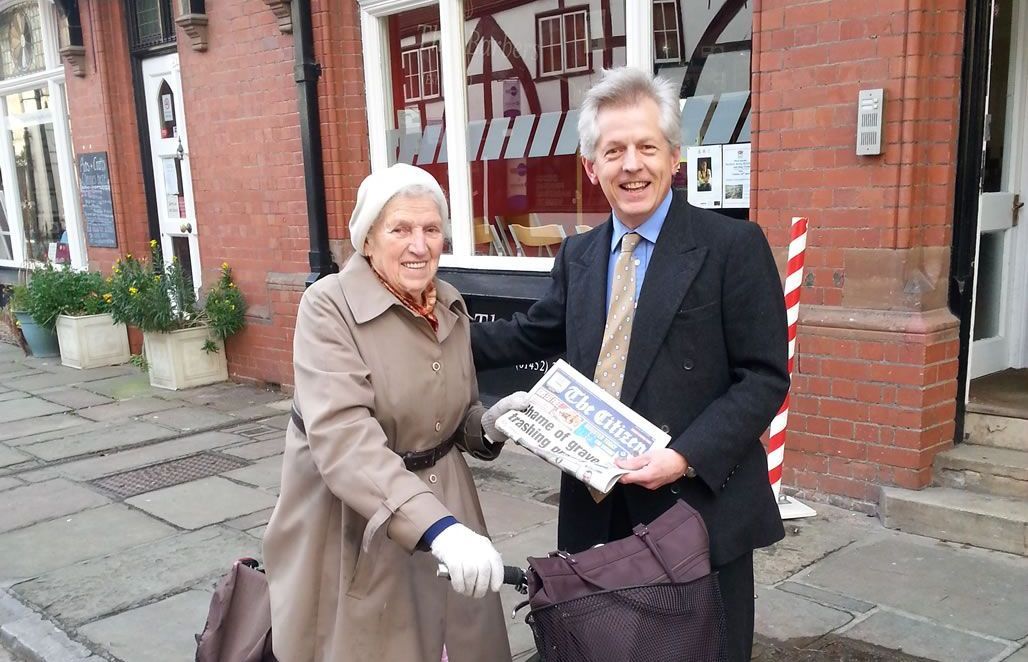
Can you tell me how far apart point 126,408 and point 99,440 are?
0.98 metres

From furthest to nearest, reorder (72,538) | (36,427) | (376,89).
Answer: (36,427) < (376,89) < (72,538)

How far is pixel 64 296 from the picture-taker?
9445mm

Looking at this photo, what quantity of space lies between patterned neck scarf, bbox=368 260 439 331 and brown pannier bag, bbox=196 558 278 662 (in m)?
0.94

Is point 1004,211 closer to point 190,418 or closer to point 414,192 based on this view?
point 414,192

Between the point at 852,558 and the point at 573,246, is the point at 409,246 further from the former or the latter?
the point at 852,558

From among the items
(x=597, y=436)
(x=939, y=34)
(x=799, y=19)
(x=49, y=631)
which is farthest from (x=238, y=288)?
(x=597, y=436)

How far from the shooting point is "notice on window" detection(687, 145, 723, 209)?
5.10 metres

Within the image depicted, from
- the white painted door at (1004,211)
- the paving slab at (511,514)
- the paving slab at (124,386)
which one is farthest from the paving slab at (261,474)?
the white painted door at (1004,211)

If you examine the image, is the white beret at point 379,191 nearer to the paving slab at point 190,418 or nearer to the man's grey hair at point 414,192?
the man's grey hair at point 414,192

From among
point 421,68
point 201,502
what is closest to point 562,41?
point 421,68

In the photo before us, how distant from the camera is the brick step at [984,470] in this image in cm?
420

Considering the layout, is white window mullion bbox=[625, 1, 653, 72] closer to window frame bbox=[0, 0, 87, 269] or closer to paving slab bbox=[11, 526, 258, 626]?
paving slab bbox=[11, 526, 258, 626]

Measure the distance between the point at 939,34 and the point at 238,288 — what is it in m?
6.09

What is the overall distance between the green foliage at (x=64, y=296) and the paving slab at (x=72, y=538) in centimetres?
485
